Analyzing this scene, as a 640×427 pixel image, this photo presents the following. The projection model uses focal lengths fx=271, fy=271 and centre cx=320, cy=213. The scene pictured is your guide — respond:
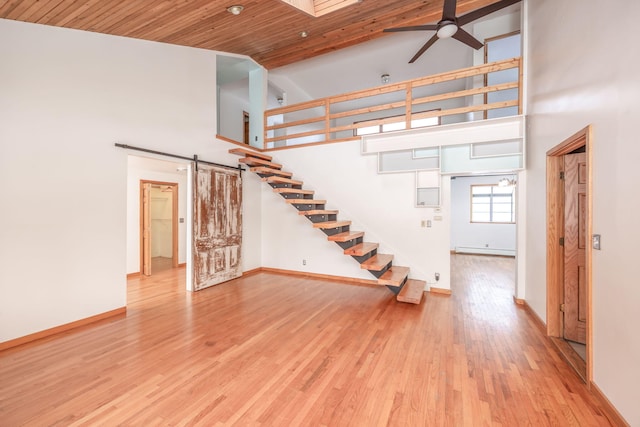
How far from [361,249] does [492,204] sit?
661 centimetres

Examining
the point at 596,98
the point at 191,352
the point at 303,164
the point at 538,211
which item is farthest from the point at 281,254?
the point at 596,98

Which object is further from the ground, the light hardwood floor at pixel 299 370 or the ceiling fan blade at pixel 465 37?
the ceiling fan blade at pixel 465 37

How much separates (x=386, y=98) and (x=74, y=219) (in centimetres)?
760

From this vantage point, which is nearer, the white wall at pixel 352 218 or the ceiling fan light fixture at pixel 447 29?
the ceiling fan light fixture at pixel 447 29

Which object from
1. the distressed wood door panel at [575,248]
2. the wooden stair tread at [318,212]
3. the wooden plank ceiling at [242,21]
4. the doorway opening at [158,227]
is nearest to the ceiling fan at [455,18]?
the wooden plank ceiling at [242,21]

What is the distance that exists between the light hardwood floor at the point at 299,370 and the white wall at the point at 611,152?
1.40 ft

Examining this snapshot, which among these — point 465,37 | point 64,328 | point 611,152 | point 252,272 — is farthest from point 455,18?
point 64,328

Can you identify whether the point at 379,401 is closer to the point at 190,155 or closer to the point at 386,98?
the point at 190,155

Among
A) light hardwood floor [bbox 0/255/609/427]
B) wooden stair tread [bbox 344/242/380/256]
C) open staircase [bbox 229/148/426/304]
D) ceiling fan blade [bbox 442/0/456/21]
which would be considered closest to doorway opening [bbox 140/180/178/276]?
light hardwood floor [bbox 0/255/609/427]

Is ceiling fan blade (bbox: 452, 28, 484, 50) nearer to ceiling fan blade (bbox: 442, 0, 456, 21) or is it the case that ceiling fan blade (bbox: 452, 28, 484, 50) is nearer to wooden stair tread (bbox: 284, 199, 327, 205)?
ceiling fan blade (bbox: 442, 0, 456, 21)

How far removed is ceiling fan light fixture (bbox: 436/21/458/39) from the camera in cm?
344

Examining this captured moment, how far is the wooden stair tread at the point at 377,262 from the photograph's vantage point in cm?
402

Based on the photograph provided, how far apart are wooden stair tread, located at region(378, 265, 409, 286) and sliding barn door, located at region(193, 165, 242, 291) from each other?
2911mm

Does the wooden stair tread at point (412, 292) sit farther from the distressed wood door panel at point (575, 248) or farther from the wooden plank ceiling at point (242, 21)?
the wooden plank ceiling at point (242, 21)
